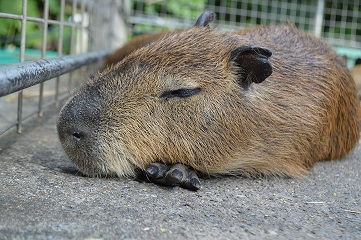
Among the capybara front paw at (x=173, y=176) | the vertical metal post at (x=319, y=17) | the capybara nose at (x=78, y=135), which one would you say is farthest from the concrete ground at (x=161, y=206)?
the vertical metal post at (x=319, y=17)

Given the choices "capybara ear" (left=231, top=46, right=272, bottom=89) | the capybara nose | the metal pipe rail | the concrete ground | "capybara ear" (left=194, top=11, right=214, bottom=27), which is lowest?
the concrete ground

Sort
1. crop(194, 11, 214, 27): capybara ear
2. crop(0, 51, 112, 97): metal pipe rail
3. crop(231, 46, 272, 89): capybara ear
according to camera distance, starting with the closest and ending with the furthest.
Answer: crop(0, 51, 112, 97): metal pipe rail
crop(231, 46, 272, 89): capybara ear
crop(194, 11, 214, 27): capybara ear

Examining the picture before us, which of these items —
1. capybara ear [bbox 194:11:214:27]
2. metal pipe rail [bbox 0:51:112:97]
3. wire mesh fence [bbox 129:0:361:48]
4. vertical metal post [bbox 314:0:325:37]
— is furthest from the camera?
vertical metal post [bbox 314:0:325:37]

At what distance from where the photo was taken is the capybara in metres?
2.75

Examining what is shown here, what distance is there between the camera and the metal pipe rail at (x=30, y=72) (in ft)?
6.98

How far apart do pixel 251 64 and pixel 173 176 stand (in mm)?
809

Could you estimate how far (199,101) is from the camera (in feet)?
9.55

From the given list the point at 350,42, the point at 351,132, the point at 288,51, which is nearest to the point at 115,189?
the point at 288,51

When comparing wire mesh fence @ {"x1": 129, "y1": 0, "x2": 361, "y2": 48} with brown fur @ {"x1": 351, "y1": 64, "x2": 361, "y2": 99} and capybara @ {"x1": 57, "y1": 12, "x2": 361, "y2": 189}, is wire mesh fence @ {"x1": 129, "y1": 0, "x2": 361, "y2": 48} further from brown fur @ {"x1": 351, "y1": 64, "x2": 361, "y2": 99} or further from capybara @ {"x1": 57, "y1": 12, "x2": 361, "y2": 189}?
capybara @ {"x1": 57, "y1": 12, "x2": 361, "y2": 189}

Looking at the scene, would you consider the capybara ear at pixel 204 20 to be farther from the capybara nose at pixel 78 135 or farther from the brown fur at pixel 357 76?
the brown fur at pixel 357 76

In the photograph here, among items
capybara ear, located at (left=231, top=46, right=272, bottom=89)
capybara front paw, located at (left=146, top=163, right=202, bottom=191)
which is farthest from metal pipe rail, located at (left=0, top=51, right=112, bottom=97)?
capybara ear, located at (left=231, top=46, right=272, bottom=89)

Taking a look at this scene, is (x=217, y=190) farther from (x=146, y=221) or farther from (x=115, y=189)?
(x=146, y=221)

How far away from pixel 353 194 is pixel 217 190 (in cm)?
76

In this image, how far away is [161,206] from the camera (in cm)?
236
